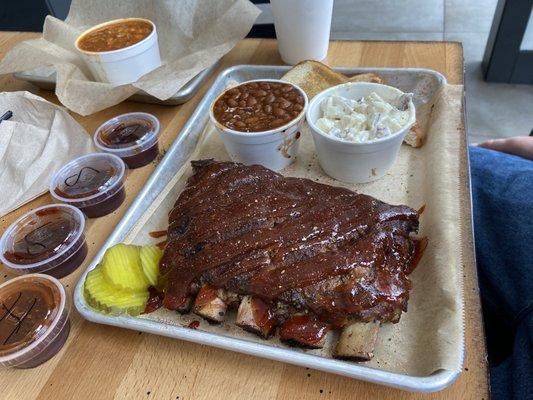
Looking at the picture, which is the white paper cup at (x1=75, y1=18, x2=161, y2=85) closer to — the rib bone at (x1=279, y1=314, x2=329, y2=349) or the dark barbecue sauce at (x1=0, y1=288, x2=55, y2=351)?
the dark barbecue sauce at (x1=0, y1=288, x2=55, y2=351)

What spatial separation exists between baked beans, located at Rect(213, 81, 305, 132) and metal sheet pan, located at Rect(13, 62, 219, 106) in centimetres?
33

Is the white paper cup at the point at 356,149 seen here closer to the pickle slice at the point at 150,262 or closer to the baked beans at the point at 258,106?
the baked beans at the point at 258,106

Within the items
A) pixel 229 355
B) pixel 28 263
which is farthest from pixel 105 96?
pixel 229 355

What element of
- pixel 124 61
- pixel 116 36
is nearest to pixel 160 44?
pixel 116 36

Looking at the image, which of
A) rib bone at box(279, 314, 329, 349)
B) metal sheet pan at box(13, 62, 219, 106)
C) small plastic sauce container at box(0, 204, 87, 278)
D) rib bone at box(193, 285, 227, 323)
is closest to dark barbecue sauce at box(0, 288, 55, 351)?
small plastic sauce container at box(0, 204, 87, 278)

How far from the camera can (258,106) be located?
1.55m

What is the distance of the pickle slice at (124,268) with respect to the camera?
3.77 feet

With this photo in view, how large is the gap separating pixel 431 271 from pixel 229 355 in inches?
21.5

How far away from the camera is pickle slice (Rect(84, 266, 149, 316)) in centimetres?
112

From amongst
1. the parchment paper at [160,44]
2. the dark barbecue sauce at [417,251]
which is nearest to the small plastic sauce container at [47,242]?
the parchment paper at [160,44]

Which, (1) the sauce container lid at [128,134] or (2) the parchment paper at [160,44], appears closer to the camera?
(1) the sauce container lid at [128,134]

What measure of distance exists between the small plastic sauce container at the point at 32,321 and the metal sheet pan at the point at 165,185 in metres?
0.06

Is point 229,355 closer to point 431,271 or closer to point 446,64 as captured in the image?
point 431,271

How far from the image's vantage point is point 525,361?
1.12 metres
